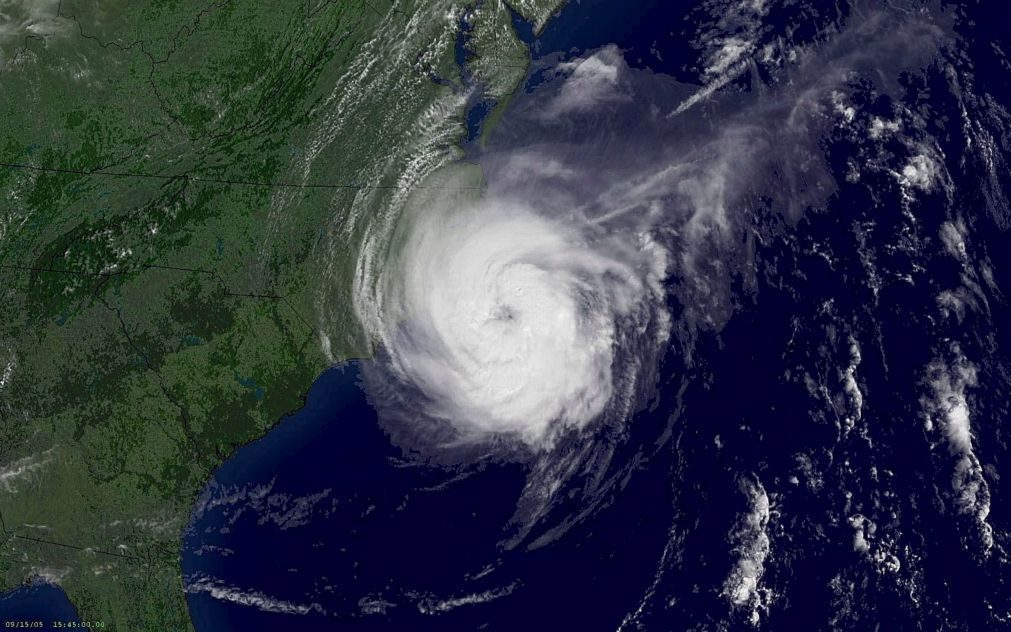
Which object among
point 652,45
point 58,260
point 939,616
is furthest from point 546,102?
point 939,616

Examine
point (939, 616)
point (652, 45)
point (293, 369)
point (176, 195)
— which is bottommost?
point (939, 616)

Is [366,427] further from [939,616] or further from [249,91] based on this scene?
[939,616]
